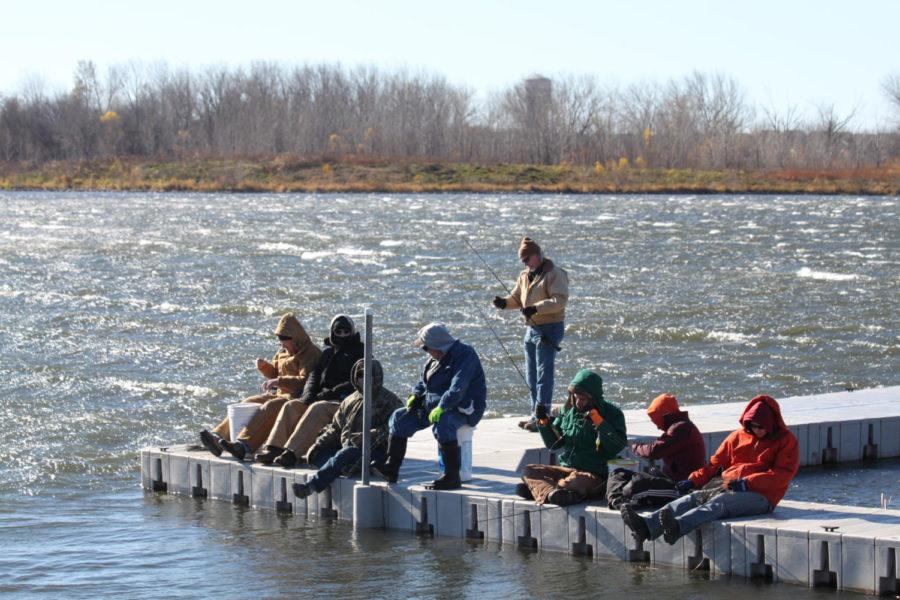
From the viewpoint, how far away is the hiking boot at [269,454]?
35.3ft

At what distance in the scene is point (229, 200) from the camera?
75625 millimetres

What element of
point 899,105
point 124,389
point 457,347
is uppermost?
point 899,105

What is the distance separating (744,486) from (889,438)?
4.23 meters

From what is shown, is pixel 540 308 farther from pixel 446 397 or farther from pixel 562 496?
pixel 562 496

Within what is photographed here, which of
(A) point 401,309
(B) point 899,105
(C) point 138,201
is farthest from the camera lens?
(B) point 899,105

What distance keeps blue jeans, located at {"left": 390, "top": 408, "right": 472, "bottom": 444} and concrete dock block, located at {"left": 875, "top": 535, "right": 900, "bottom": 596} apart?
2.82 m

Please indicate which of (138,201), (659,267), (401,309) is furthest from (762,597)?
(138,201)

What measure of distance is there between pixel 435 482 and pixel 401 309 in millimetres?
17414

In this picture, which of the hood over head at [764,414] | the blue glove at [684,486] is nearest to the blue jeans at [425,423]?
the blue glove at [684,486]

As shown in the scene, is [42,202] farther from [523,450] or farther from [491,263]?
[523,450]

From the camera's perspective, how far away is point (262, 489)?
1075cm

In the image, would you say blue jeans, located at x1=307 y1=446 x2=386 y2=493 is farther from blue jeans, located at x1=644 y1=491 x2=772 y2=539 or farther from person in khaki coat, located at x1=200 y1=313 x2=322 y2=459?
blue jeans, located at x1=644 y1=491 x2=772 y2=539

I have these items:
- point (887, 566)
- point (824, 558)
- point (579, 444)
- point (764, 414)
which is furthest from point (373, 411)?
point (887, 566)

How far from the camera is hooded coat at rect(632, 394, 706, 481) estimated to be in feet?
29.7
